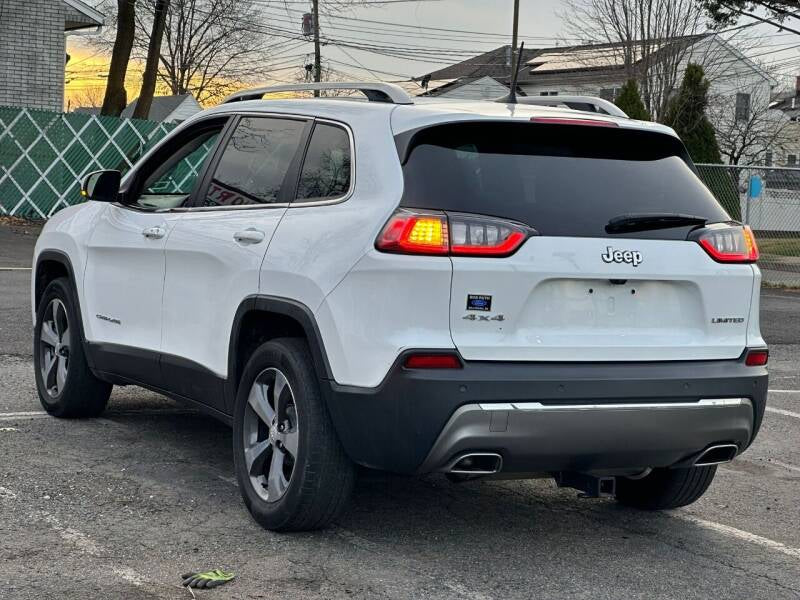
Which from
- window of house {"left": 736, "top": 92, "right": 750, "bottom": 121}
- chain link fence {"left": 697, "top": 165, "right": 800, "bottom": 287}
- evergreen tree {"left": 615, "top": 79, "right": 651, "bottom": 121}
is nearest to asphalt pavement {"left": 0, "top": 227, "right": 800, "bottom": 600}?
chain link fence {"left": 697, "top": 165, "right": 800, "bottom": 287}

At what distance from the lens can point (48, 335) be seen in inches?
299

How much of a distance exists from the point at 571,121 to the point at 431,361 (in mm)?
1193

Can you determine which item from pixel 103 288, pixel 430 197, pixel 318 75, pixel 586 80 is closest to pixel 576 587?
pixel 430 197

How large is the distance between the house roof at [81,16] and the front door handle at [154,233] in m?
25.5

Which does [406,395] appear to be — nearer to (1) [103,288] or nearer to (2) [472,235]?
(2) [472,235]

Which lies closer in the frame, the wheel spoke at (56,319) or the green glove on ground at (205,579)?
the green glove on ground at (205,579)

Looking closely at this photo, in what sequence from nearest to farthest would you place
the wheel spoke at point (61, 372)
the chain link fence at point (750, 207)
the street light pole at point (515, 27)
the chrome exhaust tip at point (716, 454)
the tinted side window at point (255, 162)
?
the chrome exhaust tip at point (716, 454) < the tinted side window at point (255, 162) < the wheel spoke at point (61, 372) < the chain link fence at point (750, 207) < the street light pole at point (515, 27)

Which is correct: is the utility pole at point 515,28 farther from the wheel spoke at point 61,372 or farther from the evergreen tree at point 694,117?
the wheel spoke at point 61,372

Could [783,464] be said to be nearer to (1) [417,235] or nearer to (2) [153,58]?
(1) [417,235]

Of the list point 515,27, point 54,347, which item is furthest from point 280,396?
point 515,27

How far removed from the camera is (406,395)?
4.66 meters

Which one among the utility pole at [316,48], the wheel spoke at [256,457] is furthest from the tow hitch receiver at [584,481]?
the utility pole at [316,48]

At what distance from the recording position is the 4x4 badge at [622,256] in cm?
494

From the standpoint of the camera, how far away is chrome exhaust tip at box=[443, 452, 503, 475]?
477 cm
